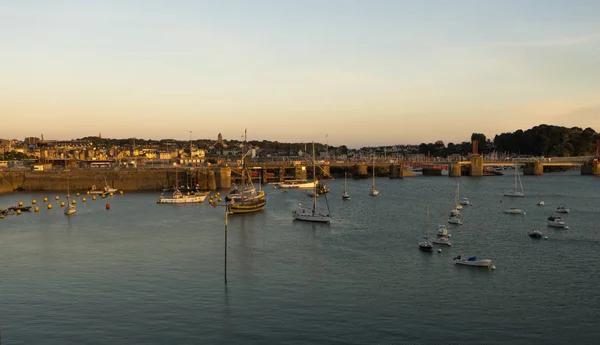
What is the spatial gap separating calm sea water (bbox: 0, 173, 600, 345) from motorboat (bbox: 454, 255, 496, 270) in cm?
65

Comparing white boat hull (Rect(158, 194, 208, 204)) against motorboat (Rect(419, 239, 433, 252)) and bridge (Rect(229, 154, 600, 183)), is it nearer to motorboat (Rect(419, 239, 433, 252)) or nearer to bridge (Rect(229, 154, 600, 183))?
motorboat (Rect(419, 239, 433, 252))

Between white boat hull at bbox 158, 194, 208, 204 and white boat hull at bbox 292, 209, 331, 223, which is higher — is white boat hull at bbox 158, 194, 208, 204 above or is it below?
above

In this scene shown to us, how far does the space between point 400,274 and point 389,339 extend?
34.6 feet

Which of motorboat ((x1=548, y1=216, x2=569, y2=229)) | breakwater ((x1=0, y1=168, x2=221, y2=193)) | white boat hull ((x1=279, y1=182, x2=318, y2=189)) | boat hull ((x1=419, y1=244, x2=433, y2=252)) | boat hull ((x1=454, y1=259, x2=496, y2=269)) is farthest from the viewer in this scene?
white boat hull ((x1=279, y1=182, x2=318, y2=189))

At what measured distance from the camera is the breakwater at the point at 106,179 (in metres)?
96.2

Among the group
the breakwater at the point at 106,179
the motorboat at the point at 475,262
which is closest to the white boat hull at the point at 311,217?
the motorboat at the point at 475,262

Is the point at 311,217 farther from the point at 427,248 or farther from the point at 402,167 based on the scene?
the point at 402,167

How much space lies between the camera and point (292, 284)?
31062mm

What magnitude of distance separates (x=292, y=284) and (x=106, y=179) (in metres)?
74.4

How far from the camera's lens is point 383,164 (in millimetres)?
147250

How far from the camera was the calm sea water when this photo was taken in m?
23.9

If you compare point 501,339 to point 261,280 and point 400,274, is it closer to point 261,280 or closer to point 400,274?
point 400,274

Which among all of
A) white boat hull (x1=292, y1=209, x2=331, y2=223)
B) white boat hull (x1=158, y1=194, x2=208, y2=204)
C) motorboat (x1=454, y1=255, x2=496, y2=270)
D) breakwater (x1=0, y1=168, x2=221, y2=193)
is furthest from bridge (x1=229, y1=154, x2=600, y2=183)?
motorboat (x1=454, y1=255, x2=496, y2=270)

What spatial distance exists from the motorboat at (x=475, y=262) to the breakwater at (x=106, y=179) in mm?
66853
